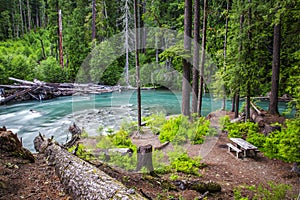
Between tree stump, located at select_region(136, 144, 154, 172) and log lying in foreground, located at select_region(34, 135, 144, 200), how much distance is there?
1.81 m

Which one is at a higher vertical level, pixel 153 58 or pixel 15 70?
pixel 153 58

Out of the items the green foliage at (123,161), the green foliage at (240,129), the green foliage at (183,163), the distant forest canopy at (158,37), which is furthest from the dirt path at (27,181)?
the green foliage at (240,129)

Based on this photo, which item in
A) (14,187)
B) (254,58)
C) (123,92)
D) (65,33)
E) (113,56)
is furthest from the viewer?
(65,33)

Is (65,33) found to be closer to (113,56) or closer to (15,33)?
(113,56)

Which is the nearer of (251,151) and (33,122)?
(251,151)

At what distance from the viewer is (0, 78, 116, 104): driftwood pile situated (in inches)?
785

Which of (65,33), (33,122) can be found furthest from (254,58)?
(65,33)

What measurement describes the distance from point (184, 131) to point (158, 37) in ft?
72.4

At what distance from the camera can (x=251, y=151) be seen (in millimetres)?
8398

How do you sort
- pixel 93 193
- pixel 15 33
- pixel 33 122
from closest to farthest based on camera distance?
pixel 93 193
pixel 33 122
pixel 15 33

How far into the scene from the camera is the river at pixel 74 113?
1250cm

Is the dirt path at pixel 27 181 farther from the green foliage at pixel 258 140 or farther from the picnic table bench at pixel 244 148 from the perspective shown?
the green foliage at pixel 258 140

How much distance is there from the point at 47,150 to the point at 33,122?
9278 millimetres

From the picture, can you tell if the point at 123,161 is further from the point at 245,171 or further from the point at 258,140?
the point at 258,140
